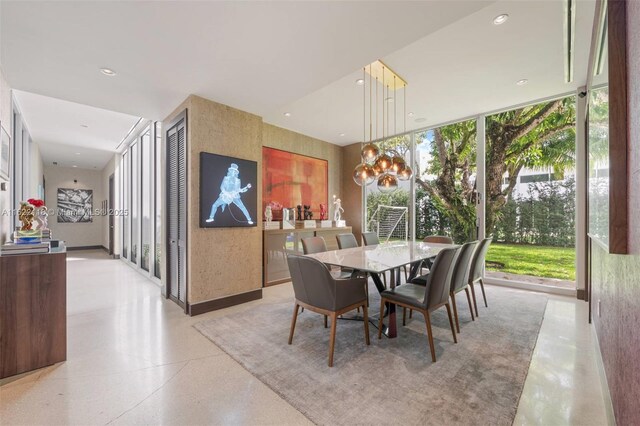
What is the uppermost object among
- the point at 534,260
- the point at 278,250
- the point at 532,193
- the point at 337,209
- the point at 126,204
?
the point at 532,193

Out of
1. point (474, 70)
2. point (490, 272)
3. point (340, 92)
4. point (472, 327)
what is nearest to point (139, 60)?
point (340, 92)

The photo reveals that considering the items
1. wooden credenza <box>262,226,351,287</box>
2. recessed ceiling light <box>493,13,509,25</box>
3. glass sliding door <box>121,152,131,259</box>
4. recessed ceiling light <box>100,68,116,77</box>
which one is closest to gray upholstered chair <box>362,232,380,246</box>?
wooden credenza <box>262,226,351,287</box>

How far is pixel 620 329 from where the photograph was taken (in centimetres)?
146

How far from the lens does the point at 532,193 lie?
15.1 feet

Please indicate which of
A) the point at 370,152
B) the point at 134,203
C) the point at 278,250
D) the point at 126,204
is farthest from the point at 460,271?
the point at 126,204

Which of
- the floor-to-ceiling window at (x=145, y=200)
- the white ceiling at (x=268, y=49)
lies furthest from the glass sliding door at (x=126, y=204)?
the white ceiling at (x=268, y=49)

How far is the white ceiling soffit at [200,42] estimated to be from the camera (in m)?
2.01

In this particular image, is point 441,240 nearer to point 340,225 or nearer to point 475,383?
point 340,225

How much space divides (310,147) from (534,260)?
191 inches

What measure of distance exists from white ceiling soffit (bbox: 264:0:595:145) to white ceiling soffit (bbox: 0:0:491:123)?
68 centimetres

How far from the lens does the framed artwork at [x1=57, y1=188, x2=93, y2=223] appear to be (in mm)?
9234

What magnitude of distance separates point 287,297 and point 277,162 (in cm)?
279

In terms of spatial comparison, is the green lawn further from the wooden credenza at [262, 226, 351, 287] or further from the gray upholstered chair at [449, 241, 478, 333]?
the wooden credenza at [262, 226, 351, 287]

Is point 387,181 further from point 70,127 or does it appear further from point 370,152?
point 70,127
